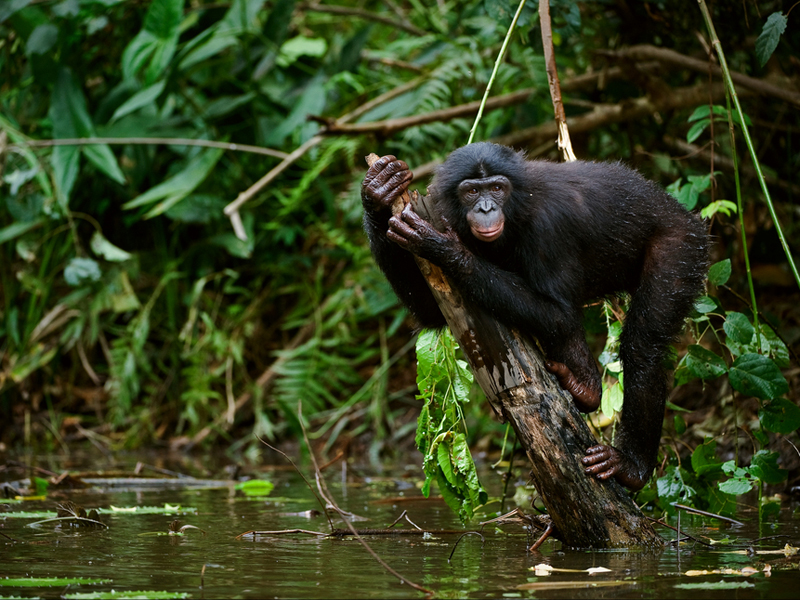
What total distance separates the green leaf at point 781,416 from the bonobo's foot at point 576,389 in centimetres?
84

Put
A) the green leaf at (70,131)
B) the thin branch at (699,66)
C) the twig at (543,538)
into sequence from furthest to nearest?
1. the green leaf at (70,131)
2. the thin branch at (699,66)
3. the twig at (543,538)

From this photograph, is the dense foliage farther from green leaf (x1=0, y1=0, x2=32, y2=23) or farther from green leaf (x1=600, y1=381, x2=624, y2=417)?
green leaf (x1=600, y1=381, x2=624, y2=417)

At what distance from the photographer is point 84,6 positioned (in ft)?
30.7

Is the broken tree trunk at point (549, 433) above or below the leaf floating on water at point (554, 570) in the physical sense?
above

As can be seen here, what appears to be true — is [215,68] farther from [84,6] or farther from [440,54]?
[440,54]

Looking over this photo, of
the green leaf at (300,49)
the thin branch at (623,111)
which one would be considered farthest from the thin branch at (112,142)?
the thin branch at (623,111)

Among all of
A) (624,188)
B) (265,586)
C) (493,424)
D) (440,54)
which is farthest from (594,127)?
(265,586)

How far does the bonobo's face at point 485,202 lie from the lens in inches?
172

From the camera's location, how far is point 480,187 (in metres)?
4.52

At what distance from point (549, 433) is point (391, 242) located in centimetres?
121

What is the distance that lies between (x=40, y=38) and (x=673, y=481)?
291 inches

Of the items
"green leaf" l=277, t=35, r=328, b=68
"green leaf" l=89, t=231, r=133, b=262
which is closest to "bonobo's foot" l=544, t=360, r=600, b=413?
"green leaf" l=89, t=231, r=133, b=262

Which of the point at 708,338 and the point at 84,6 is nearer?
the point at 708,338

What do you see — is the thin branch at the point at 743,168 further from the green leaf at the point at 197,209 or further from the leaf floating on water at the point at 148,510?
the leaf floating on water at the point at 148,510
